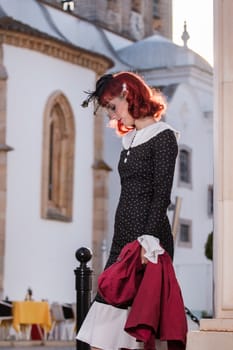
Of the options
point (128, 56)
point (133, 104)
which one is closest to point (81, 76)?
point (128, 56)

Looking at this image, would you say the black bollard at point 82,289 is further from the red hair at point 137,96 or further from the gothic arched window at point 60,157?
the gothic arched window at point 60,157

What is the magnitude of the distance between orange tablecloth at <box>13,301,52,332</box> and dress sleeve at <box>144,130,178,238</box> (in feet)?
63.7

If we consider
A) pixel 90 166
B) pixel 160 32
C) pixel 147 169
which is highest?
pixel 160 32

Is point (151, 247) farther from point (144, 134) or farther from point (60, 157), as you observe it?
point (60, 157)

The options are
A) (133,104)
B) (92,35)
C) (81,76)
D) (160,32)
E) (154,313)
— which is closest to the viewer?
(154,313)

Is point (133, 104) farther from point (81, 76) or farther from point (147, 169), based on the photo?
point (81, 76)

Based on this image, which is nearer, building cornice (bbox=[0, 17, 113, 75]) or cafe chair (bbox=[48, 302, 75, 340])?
cafe chair (bbox=[48, 302, 75, 340])

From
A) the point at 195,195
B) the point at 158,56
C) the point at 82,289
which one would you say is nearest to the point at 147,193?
the point at 82,289

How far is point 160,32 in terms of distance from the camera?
6550cm

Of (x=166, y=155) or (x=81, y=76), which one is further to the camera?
(x=81, y=76)

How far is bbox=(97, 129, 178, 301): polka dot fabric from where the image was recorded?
689 centimetres

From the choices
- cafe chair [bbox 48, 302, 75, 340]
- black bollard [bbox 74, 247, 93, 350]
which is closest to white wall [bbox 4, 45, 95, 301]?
cafe chair [bbox 48, 302, 75, 340]

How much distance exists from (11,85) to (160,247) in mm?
30898

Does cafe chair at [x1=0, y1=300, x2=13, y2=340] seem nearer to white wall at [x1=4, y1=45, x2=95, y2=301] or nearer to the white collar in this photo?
white wall at [x1=4, y1=45, x2=95, y2=301]
